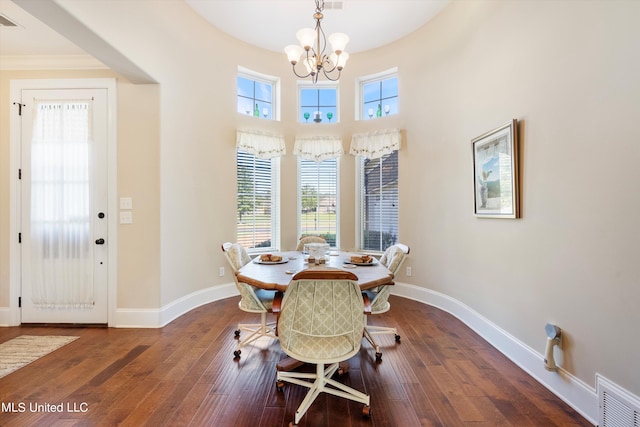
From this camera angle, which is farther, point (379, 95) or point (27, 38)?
point (379, 95)

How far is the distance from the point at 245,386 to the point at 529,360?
2.16 m

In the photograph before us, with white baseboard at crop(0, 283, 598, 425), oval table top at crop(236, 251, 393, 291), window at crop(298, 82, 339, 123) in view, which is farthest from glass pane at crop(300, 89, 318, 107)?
white baseboard at crop(0, 283, 598, 425)

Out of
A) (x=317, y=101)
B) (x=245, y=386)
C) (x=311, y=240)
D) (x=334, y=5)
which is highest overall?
(x=334, y=5)

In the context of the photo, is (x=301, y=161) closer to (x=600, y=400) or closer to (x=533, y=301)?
(x=533, y=301)

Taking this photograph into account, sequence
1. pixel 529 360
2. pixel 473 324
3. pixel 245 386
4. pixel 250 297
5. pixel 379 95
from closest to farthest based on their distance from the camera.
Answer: pixel 245 386
pixel 529 360
pixel 250 297
pixel 473 324
pixel 379 95

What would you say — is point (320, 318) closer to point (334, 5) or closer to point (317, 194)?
point (317, 194)

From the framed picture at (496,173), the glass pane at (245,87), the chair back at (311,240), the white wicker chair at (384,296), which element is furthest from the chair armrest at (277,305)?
the glass pane at (245,87)

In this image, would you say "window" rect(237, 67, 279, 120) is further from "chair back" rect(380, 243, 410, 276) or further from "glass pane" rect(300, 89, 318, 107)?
"chair back" rect(380, 243, 410, 276)

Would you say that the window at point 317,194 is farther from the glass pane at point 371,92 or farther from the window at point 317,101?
the glass pane at point 371,92

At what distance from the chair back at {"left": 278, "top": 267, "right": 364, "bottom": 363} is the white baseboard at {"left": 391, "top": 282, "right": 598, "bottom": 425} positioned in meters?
1.46

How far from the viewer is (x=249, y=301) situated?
2.43m

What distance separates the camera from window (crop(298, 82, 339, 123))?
470 centimetres

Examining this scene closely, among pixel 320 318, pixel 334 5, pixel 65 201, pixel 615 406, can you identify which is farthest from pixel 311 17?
pixel 615 406

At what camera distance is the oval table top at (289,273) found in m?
1.95
